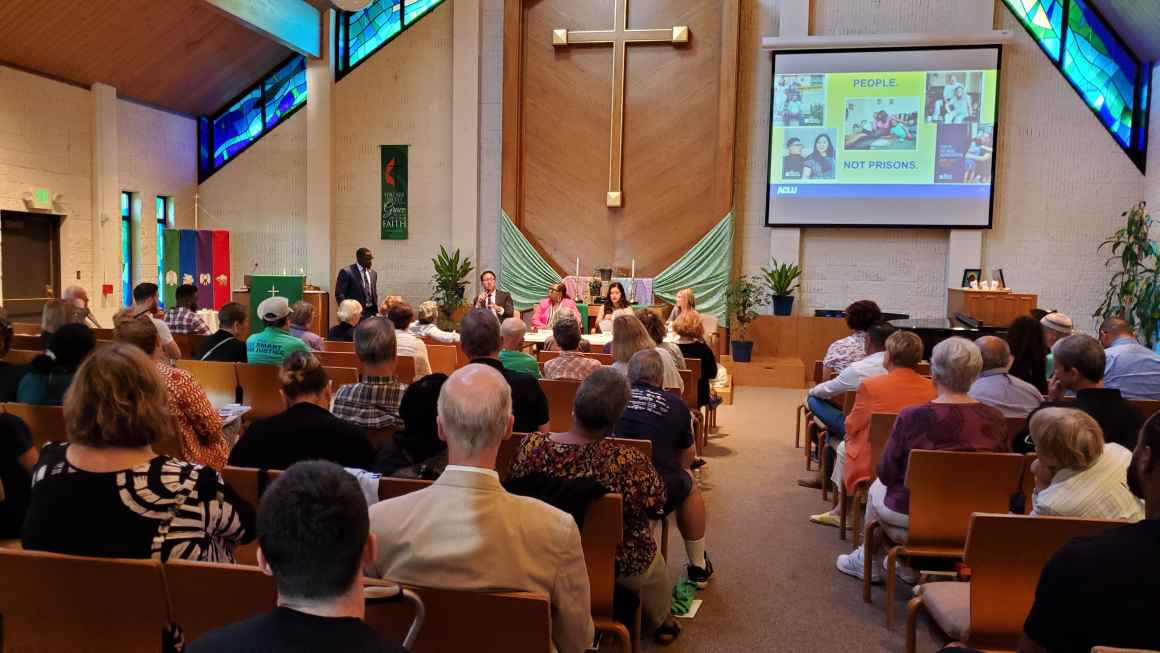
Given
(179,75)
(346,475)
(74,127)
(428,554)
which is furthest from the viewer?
(179,75)

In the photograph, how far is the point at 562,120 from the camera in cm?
1155

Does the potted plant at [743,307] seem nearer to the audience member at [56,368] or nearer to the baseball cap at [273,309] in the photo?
the baseball cap at [273,309]

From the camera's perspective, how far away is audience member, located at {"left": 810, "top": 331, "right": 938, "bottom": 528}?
3.93 m

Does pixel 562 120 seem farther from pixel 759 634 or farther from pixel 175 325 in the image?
pixel 759 634

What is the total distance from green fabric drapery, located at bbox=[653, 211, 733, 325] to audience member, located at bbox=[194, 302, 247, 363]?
6764 millimetres

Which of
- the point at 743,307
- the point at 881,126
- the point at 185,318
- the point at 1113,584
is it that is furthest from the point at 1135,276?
the point at 185,318

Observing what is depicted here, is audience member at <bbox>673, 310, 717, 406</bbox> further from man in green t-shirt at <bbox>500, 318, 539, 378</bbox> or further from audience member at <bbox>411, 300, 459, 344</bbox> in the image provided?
audience member at <bbox>411, 300, 459, 344</bbox>

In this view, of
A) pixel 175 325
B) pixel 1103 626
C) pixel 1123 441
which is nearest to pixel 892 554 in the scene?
pixel 1123 441

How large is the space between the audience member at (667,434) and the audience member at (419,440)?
2.45 ft

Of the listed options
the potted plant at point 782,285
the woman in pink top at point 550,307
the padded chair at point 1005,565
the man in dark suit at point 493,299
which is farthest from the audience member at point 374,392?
the potted plant at point 782,285

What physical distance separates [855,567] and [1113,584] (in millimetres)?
2377

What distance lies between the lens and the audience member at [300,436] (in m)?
2.70

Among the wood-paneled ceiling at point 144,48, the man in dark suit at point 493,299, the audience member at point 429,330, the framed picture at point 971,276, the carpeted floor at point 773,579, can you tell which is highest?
the wood-paneled ceiling at point 144,48

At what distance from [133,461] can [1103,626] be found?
208cm
